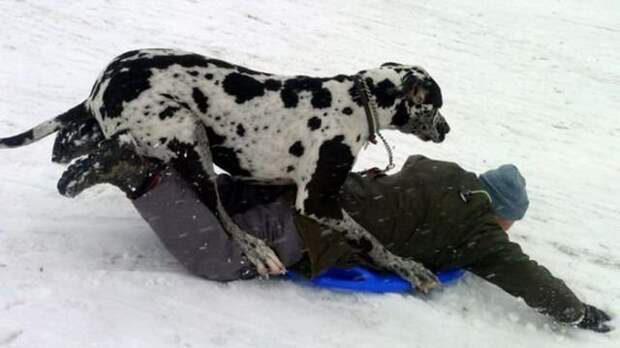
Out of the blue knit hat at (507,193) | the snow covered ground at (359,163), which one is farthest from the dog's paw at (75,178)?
the blue knit hat at (507,193)

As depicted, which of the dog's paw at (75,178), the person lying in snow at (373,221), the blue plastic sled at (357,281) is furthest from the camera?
the blue plastic sled at (357,281)

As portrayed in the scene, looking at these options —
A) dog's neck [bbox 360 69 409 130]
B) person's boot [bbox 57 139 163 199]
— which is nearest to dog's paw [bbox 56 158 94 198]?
person's boot [bbox 57 139 163 199]

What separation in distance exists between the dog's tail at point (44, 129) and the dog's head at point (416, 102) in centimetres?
179

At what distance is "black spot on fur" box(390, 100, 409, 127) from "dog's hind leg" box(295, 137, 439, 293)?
1.35ft

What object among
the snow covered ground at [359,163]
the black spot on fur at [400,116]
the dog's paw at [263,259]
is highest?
the black spot on fur at [400,116]

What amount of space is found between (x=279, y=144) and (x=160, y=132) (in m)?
0.66

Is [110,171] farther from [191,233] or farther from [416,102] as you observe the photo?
[416,102]

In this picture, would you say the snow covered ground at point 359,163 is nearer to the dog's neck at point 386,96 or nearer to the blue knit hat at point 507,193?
the blue knit hat at point 507,193

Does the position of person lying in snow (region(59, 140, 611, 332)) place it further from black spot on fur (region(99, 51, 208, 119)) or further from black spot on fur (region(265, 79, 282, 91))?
black spot on fur (region(265, 79, 282, 91))

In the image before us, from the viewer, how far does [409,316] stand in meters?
3.51

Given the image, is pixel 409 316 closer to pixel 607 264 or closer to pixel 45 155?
pixel 607 264

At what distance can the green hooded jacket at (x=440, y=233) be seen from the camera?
3629 mm

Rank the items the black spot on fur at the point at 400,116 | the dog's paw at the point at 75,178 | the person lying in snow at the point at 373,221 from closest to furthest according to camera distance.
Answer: the dog's paw at the point at 75,178
the person lying in snow at the point at 373,221
the black spot on fur at the point at 400,116

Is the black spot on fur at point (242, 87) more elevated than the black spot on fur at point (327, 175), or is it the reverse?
the black spot on fur at point (242, 87)
